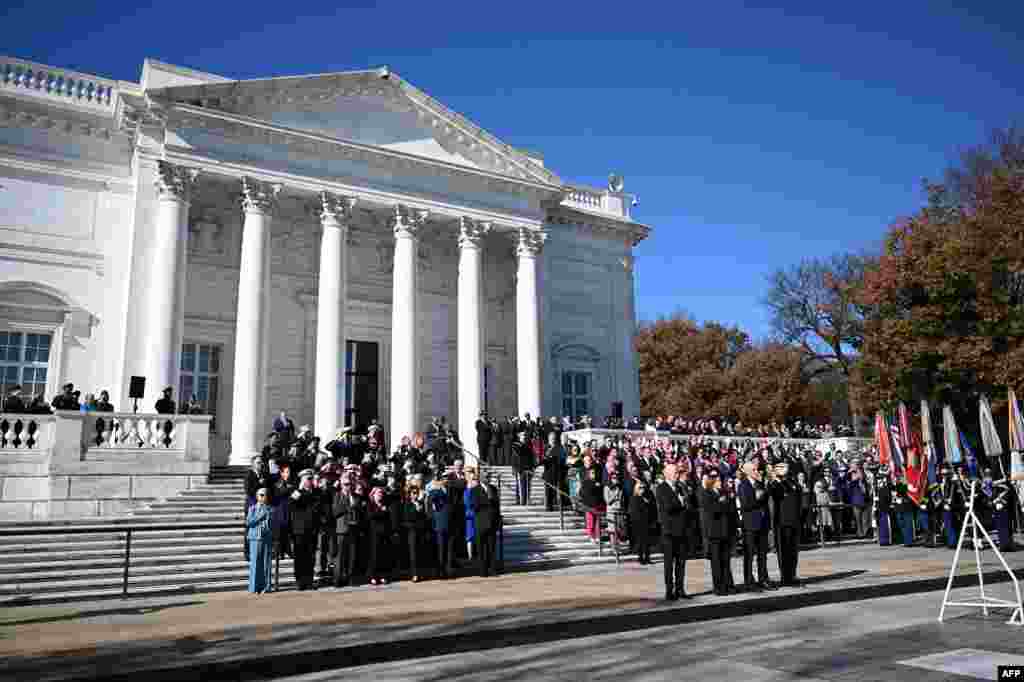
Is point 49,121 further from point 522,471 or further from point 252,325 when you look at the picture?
point 522,471

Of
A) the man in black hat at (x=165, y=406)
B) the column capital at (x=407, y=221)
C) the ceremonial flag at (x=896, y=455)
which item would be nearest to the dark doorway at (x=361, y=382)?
the column capital at (x=407, y=221)

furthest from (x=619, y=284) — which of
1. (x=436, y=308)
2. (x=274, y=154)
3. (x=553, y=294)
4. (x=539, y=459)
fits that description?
(x=274, y=154)

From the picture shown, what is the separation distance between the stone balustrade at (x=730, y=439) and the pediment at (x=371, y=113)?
9.54 meters

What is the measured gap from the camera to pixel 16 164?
2138cm

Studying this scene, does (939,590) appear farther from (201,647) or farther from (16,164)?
(16,164)

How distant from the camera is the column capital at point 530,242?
90.9 ft

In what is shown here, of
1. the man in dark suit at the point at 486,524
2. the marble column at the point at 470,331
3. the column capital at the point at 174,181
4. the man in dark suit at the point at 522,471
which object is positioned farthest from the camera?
the marble column at the point at 470,331

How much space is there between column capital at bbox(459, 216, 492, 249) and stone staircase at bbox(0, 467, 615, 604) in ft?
37.0

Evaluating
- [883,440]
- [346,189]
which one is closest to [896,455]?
[883,440]

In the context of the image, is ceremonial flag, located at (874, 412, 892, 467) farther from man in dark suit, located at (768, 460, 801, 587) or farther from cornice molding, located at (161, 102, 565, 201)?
cornice molding, located at (161, 102, 565, 201)

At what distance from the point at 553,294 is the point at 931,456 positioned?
16008 millimetres

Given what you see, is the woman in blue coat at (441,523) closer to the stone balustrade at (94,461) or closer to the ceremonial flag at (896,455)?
the stone balustrade at (94,461)

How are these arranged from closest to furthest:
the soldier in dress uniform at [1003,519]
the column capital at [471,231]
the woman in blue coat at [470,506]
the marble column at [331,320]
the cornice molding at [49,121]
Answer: the woman in blue coat at [470,506] < the soldier in dress uniform at [1003,519] < the cornice molding at [49,121] < the marble column at [331,320] < the column capital at [471,231]

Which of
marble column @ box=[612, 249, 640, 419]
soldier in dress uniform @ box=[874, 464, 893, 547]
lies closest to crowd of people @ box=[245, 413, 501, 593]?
soldier in dress uniform @ box=[874, 464, 893, 547]
